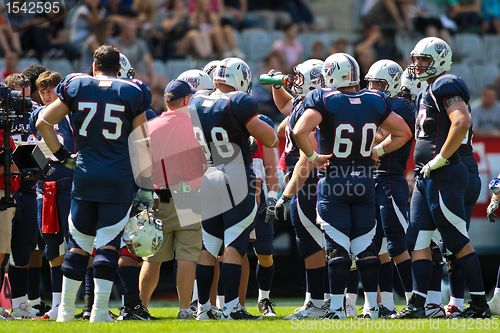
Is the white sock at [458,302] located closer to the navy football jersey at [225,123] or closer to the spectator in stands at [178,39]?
the navy football jersey at [225,123]

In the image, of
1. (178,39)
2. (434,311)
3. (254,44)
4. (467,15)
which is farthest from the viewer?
(467,15)

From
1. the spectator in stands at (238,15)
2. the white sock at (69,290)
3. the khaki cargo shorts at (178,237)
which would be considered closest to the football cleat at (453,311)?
the khaki cargo shorts at (178,237)

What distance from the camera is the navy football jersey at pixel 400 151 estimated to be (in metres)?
10.6

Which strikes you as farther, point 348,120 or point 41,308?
point 41,308

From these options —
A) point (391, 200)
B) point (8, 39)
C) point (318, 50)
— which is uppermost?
point (8, 39)

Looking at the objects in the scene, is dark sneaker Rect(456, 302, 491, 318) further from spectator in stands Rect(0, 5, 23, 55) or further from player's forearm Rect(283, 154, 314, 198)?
spectator in stands Rect(0, 5, 23, 55)

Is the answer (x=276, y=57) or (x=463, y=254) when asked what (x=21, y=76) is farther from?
(x=276, y=57)

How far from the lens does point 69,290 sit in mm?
9078

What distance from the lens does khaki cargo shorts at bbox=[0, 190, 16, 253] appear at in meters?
10.2

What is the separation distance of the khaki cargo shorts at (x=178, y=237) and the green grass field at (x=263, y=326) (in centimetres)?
77

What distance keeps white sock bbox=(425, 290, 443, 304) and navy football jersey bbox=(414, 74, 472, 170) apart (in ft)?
3.69

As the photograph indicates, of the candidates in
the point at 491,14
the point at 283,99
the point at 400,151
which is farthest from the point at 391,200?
the point at 491,14

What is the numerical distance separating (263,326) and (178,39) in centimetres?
962

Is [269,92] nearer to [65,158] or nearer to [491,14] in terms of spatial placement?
[491,14]
